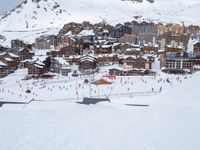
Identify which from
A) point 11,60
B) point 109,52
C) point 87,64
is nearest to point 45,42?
point 109,52

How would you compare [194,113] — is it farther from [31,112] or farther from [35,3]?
[35,3]

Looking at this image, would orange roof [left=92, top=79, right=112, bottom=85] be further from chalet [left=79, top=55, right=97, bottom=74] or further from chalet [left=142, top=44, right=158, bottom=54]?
chalet [left=142, top=44, right=158, bottom=54]

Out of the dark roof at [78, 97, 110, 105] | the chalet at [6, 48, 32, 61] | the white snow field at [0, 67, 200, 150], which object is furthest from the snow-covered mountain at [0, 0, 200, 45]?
the dark roof at [78, 97, 110, 105]

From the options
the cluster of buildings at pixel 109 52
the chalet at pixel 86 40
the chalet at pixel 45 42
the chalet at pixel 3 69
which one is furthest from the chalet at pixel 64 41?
the chalet at pixel 3 69

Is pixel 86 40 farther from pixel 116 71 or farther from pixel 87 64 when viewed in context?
pixel 116 71

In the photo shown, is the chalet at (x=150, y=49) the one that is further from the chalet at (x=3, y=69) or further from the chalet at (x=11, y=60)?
the chalet at (x=3, y=69)
